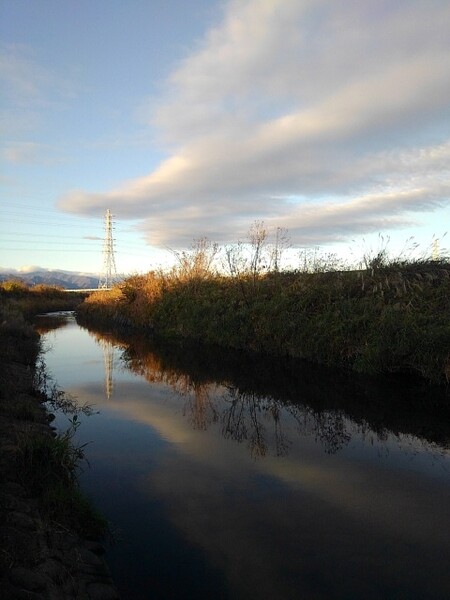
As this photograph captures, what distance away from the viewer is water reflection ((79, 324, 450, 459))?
27.0 ft

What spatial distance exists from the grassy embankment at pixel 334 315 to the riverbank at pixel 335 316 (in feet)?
0.09

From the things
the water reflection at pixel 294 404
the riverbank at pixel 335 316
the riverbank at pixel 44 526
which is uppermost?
the riverbank at pixel 335 316

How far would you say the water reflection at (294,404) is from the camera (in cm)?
824

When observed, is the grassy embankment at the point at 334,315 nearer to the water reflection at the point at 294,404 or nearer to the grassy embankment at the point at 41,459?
the water reflection at the point at 294,404

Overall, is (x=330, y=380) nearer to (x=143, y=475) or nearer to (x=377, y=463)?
(x=377, y=463)

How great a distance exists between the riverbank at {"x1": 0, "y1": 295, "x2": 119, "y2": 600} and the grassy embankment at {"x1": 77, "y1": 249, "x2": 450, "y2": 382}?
888 centimetres

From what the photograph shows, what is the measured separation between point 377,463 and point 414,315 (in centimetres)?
671

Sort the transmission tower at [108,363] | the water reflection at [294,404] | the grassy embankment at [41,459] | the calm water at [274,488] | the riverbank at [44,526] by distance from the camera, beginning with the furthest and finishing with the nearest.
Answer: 1. the transmission tower at [108,363]
2. the water reflection at [294,404]
3. the grassy embankment at [41,459]
4. the calm water at [274,488]
5. the riverbank at [44,526]

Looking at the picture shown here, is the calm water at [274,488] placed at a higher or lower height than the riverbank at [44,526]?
lower

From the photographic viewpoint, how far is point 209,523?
5.15 metres

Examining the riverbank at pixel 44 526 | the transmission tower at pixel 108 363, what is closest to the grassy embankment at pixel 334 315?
the transmission tower at pixel 108 363

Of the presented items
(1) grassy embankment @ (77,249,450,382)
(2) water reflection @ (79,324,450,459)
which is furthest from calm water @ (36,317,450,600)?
(1) grassy embankment @ (77,249,450,382)

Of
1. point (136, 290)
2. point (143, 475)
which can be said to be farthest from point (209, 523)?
point (136, 290)

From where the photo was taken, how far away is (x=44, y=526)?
4.17 metres
